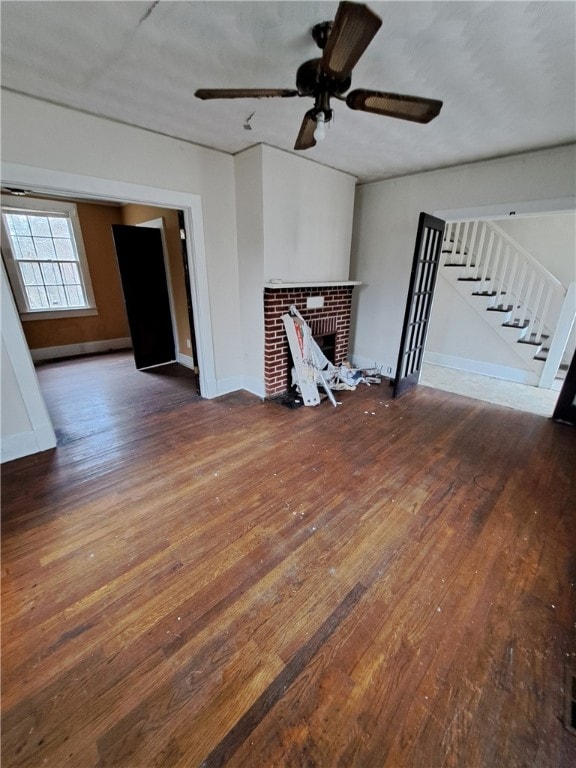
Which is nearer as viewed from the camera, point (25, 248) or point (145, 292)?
point (145, 292)

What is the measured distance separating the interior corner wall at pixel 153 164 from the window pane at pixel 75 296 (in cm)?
335

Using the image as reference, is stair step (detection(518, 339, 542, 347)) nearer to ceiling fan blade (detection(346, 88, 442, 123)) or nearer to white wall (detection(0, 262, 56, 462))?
ceiling fan blade (detection(346, 88, 442, 123))

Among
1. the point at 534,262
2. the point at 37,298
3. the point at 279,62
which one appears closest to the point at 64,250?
the point at 37,298

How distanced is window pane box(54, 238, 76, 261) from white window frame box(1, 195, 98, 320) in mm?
86

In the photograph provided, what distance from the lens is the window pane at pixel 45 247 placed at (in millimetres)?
4727

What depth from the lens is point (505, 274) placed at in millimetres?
4484

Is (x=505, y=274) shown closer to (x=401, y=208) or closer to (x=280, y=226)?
(x=401, y=208)

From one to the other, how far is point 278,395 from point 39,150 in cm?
282

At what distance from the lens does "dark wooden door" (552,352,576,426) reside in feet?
10.1

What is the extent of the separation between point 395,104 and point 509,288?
157 inches

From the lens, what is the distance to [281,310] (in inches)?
133

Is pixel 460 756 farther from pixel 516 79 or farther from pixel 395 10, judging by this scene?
pixel 516 79

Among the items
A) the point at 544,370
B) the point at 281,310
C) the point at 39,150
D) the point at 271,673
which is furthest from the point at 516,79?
the point at 544,370

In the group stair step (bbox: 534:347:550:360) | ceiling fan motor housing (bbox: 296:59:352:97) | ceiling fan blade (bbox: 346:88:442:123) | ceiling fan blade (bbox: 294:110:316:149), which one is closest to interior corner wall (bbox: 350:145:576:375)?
stair step (bbox: 534:347:550:360)
